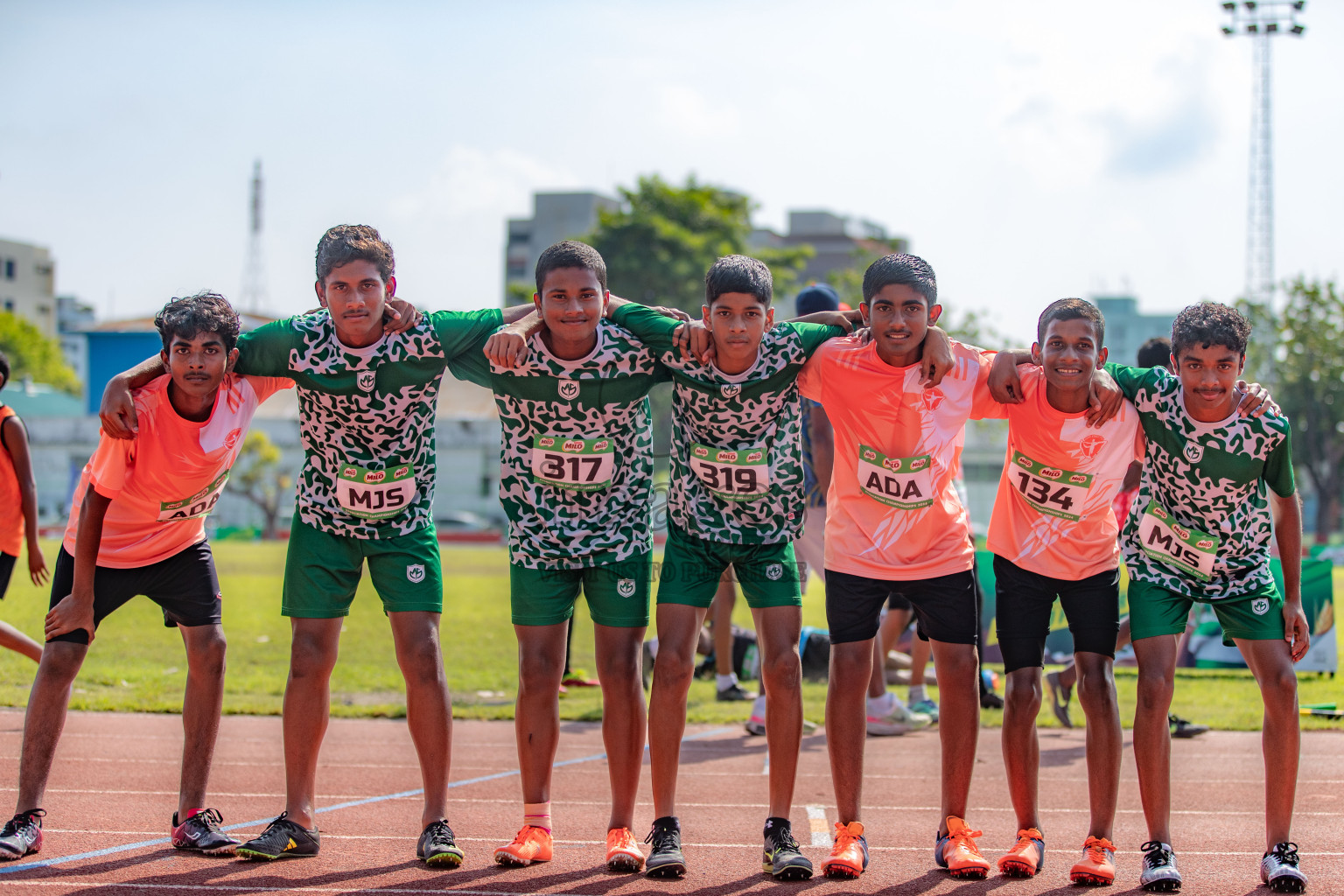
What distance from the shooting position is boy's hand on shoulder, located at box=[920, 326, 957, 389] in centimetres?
Answer: 426

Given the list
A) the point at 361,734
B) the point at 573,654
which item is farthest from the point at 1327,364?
the point at 361,734

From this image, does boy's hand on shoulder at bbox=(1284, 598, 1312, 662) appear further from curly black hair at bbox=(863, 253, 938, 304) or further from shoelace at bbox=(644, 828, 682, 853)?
shoelace at bbox=(644, 828, 682, 853)

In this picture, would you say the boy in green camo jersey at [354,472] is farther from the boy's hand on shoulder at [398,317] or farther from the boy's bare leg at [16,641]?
the boy's bare leg at [16,641]

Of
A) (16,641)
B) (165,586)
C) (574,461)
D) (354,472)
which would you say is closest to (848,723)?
(574,461)

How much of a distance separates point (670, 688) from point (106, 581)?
2180 millimetres

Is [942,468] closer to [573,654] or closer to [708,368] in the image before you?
[708,368]

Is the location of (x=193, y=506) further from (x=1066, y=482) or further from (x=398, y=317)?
(x=1066, y=482)

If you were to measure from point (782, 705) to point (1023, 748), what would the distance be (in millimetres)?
903

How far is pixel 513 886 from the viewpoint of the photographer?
3.97 m

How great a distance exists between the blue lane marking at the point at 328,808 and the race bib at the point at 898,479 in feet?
6.78

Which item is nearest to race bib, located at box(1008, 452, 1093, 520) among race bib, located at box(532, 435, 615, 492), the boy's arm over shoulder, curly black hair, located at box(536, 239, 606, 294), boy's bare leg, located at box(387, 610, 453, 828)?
race bib, located at box(532, 435, 615, 492)

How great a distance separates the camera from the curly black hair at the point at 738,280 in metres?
4.30

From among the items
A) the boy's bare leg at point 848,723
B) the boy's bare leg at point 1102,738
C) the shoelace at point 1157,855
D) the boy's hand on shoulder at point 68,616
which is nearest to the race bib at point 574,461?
the boy's bare leg at point 848,723

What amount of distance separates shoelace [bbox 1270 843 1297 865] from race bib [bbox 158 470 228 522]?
13.0ft
